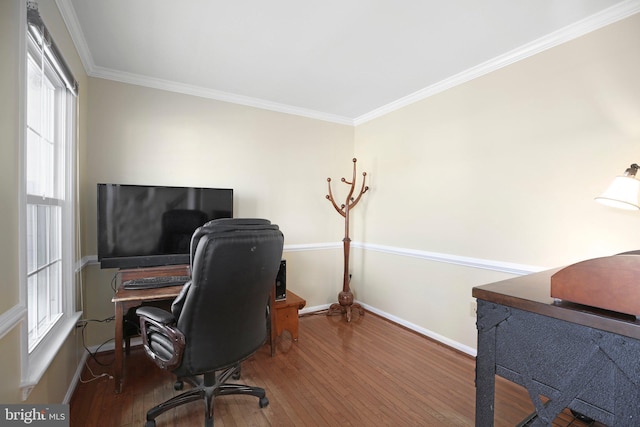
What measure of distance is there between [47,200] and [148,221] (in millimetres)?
720

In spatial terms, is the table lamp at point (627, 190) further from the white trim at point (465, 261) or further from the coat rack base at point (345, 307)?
the coat rack base at point (345, 307)

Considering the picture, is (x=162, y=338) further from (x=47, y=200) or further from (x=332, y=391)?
(x=332, y=391)

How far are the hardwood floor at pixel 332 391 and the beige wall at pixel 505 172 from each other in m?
0.50

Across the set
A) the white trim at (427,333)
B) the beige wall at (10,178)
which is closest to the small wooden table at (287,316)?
the white trim at (427,333)

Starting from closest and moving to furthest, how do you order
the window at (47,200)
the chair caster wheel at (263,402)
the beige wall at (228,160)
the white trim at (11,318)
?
the white trim at (11,318) < the window at (47,200) < the chair caster wheel at (263,402) < the beige wall at (228,160)

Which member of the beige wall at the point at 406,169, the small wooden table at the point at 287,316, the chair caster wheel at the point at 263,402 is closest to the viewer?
the beige wall at the point at 406,169

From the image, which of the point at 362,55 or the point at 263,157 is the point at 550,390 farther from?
the point at 263,157

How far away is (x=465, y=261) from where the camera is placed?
2551 mm

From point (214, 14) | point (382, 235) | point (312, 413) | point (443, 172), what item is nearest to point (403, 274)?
point (382, 235)

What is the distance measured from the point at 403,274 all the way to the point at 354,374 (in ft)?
4.23

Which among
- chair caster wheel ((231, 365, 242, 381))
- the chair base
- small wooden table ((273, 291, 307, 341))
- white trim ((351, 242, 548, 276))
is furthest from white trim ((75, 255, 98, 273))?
white trim ((351, 242, 548, 276))

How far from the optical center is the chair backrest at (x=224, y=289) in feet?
4.51

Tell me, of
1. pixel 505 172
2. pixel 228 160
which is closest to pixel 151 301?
pixel 228 160

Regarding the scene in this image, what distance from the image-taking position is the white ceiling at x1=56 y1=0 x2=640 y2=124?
1753 millimetres
